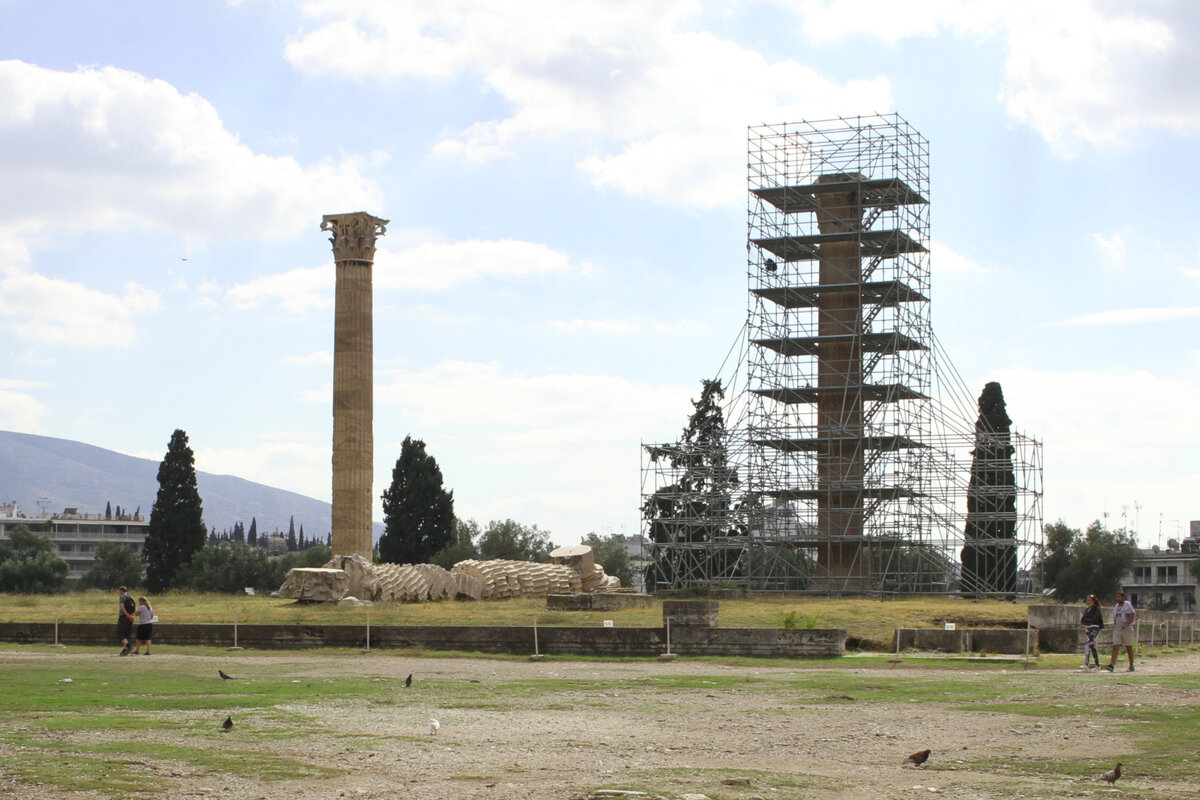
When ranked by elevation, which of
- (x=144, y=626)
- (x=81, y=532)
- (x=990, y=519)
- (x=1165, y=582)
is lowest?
(x=1165, y=582)

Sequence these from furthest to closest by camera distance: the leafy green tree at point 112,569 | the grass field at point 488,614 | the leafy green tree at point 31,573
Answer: the leafy green tree at point 112,569 < the leafy green tree at point 31,573 < the grass field at point 488,614

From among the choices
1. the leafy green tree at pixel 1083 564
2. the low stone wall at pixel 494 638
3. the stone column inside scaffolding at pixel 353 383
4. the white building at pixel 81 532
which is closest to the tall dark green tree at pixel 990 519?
the leafy green tree at pixel 1083 564

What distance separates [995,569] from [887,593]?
4022 millimetres

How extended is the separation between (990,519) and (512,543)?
110 feet

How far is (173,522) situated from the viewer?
5806 centimetres

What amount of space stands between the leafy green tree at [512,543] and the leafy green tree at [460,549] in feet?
2.92

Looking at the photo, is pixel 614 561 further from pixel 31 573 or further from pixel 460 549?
pixel 31 573

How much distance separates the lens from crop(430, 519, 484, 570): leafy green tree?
58688 millimetres

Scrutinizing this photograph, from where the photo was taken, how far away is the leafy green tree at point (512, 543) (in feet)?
233

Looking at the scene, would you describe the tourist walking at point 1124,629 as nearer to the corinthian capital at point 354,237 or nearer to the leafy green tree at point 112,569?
the corinthian capital at point 354,237

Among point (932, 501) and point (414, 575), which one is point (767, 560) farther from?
point (414, 575)

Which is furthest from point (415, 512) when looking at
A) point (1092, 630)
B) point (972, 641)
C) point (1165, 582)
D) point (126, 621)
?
point (1165, 582)

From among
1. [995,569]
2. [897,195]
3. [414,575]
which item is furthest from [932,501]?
[414,575]

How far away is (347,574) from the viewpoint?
106ft
